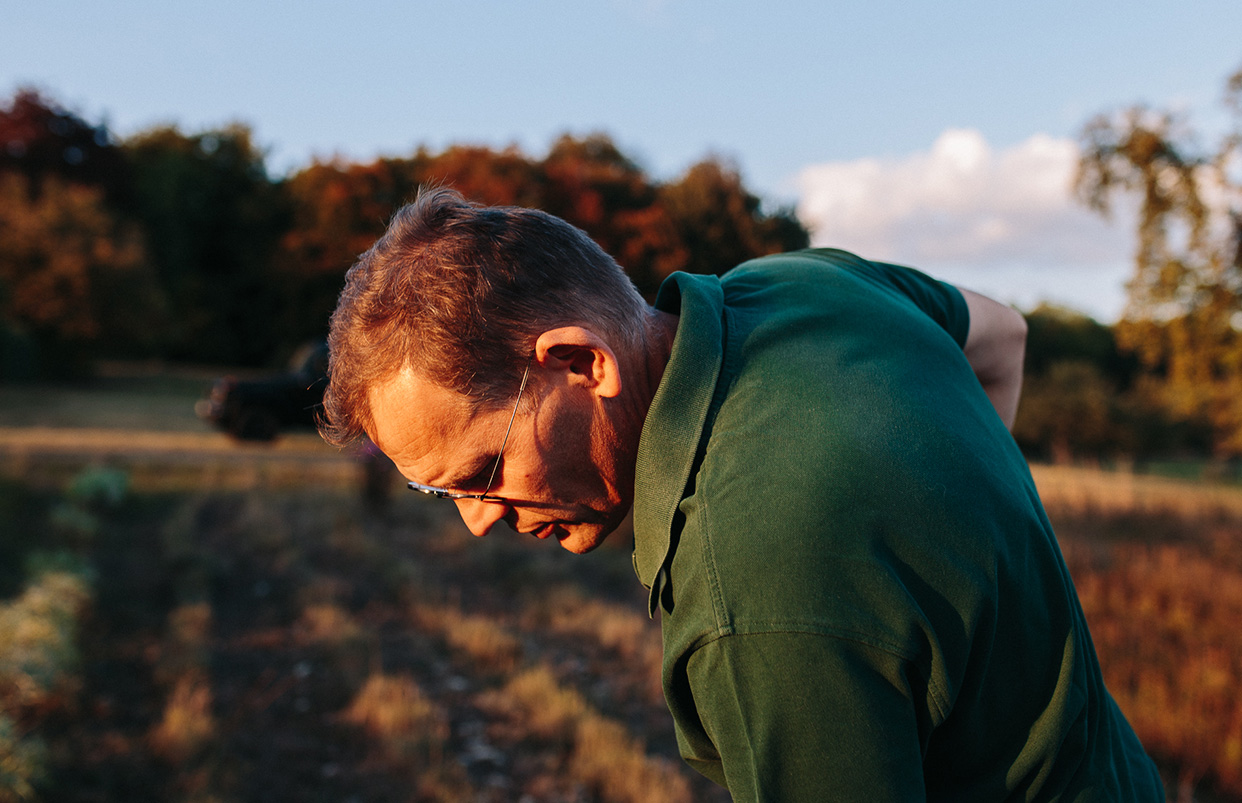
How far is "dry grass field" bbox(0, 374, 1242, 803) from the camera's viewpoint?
15.9 ft

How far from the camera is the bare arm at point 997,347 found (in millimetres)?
1845

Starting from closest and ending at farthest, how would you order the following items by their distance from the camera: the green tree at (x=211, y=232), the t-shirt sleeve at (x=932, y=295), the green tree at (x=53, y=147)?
the t-shirt sleeve at (x=932, y=295) → the green tree at (x=211, y=232) → the green tree at (x=53, y=147)

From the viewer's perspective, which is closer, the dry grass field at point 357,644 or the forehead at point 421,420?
the forehead at point 421,420

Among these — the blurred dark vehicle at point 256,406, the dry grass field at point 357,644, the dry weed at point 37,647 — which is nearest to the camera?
the blurred dark vehicle at point 256,406

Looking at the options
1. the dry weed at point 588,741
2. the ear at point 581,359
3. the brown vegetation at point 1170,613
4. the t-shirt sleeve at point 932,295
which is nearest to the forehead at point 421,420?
the ear at point 581,359

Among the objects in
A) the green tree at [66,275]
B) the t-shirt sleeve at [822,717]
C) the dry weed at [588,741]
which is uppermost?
the t-shirt sleeve at [822,717]

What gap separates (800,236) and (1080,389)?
83.7ft

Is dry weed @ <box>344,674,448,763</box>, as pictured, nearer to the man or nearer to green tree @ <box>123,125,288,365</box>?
the man

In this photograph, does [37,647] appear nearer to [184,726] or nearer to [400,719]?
[184,726]

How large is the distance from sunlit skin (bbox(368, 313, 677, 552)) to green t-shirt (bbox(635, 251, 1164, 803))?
0.12 m

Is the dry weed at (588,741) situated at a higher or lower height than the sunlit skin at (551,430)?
lower

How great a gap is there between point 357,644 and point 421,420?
245 inches

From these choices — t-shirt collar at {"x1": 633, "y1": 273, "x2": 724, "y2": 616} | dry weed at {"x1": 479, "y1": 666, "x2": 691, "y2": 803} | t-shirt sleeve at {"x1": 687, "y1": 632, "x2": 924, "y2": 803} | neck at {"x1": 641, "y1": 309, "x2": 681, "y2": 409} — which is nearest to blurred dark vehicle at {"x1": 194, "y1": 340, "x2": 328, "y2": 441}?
neck at {"x1": 641, "y1": 309, "x2": 681, "y2": 409}

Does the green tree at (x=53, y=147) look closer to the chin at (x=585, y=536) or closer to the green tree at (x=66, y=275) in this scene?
the green tree at (x=66, y=275)
